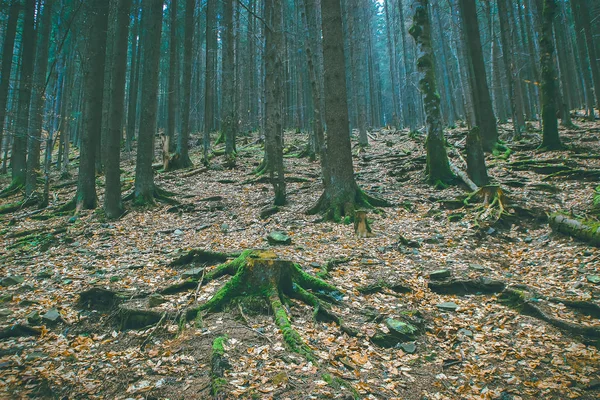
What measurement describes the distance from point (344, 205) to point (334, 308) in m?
3.99

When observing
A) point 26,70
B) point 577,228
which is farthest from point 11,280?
point 26,70

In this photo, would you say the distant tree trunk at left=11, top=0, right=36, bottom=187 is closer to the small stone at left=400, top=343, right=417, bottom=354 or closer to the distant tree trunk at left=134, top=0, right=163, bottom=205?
the distant tree trunk at left=134, top=0, right=163, bottom=205

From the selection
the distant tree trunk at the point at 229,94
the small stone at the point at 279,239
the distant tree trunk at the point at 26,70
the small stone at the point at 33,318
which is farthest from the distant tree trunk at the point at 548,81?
the distant tree trunk at the point at 26,70

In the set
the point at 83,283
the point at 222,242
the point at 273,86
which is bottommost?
the point at 83,283

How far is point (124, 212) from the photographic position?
951 centimetres

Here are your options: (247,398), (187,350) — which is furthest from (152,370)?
(247,398)

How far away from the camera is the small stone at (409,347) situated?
12.4 feet

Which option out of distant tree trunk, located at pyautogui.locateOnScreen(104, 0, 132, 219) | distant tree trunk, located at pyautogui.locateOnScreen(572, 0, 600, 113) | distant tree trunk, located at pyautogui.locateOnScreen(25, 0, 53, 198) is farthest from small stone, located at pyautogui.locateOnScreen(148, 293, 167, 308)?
distant tree trunk, located at pyautogui.locateOnScreen(572, 0, 600, 113)

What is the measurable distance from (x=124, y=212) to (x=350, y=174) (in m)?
6.21

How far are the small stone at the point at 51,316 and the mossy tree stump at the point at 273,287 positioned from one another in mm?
1526

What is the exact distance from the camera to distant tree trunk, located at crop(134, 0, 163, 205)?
9.84 meters

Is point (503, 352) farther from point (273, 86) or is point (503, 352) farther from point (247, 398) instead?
point (273, 86)

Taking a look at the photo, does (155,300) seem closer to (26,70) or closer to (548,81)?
(26,70)

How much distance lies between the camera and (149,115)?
9.86 meters
